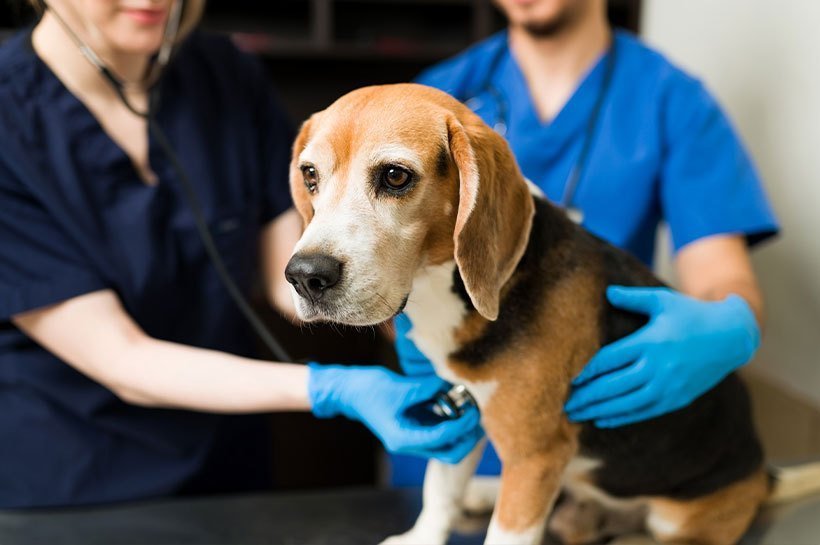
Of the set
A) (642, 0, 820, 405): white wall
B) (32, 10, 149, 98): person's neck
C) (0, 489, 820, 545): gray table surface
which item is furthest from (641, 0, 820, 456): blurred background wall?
(32, 10, 149, 98): person's neck

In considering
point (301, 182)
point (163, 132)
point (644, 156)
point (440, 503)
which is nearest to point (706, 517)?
point (440, 503)

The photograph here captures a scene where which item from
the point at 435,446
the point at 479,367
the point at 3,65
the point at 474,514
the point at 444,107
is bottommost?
the point at 474,514

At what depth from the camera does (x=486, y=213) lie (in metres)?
0.80

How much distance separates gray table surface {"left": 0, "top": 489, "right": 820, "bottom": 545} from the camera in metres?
1.04

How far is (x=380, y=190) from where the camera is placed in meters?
0.82

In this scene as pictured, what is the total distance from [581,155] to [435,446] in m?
0.64

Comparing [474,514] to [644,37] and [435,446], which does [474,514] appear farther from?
[644,37]

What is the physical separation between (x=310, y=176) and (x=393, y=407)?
1.05 ft

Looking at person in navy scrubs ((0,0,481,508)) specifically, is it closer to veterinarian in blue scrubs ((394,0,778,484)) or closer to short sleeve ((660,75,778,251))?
veterinarian in blue scrubs ((394,0,778,484))

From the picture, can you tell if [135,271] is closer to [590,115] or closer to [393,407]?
[393,407]

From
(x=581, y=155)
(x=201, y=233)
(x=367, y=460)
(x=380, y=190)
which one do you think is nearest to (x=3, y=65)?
(x=201, y=233)

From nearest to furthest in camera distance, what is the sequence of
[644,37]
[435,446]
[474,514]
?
[435,446]
[474,514]
[644,37]

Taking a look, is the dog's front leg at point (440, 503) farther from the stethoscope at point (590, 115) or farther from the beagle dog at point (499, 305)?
the stethoscope at point (590, 115)

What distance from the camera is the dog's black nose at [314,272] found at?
2.48ft
